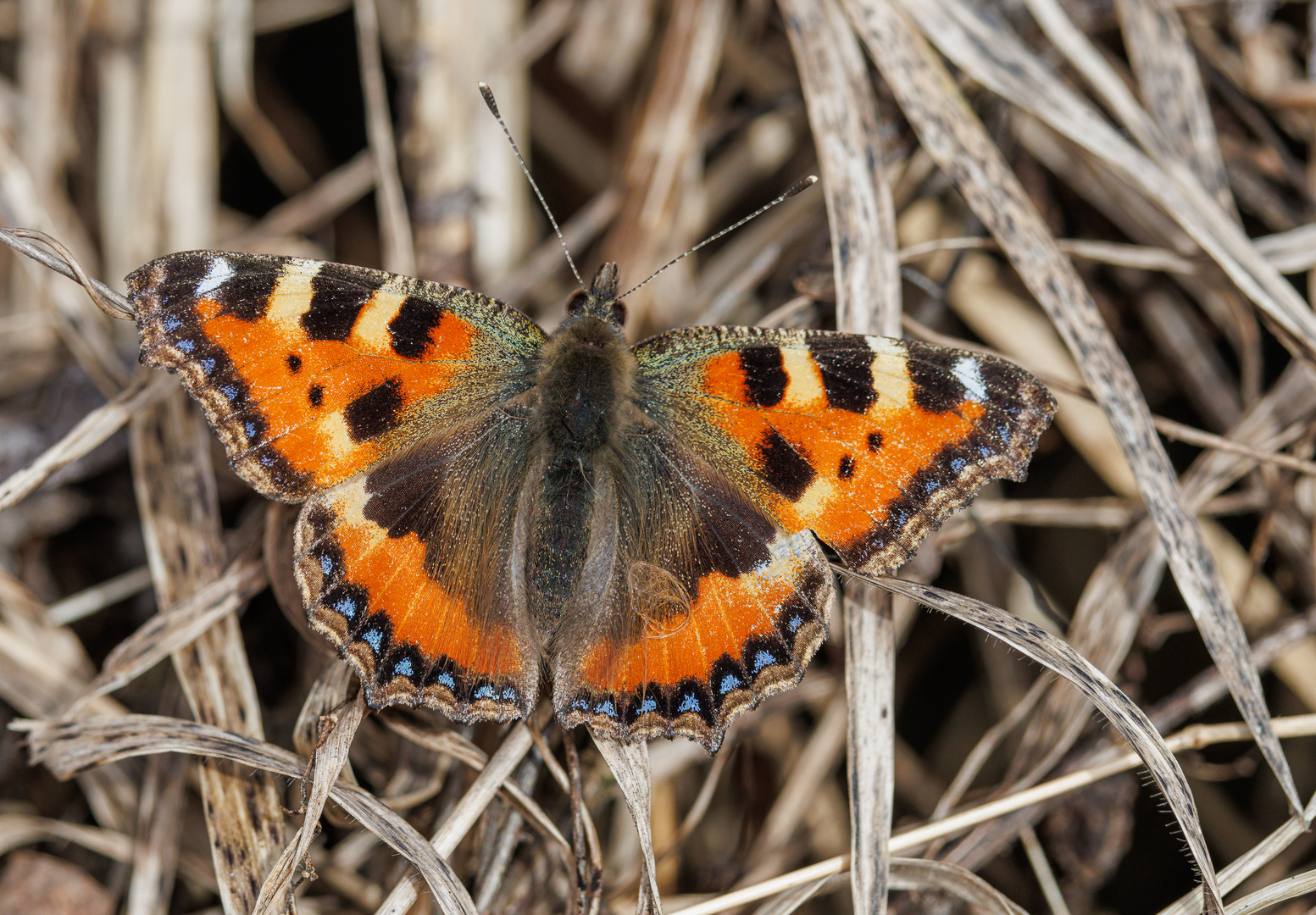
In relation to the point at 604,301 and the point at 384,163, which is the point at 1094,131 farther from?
the point at 384,163

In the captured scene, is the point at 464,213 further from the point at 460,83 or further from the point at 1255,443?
the point at 1255,443

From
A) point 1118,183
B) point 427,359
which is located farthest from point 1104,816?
point 427,359

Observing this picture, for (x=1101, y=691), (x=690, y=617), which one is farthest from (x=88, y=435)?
(x=1101, y=691)

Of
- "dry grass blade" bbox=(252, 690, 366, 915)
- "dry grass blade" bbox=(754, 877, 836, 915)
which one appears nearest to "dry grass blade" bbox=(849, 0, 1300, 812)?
"dry grass blade" bbox=(754, 877, 836, 915)

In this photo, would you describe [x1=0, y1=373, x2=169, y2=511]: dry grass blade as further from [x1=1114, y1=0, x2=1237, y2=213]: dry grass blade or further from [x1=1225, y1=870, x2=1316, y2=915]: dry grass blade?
[x1=1114, y1=0, x2=1237, y2=213]: dry grass blade

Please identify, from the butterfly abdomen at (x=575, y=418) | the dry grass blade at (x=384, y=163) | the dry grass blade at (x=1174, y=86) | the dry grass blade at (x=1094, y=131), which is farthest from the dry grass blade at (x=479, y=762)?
the dry grass blade at (x=1174, y=86)

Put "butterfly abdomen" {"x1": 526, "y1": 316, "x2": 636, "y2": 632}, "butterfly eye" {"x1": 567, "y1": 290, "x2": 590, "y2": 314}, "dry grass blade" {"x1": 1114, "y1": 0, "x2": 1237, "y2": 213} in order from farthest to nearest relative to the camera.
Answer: "dry grass blade" {"x1": 1114, "y1": 0, "x2": 1237, "y2": 213} < "butterfly eye" {"x1": 567, "y1": 290, "x2": 590, "y2": 314} < "butterfly abdomen" {"x1": 526, "y1": 316, "x2": 636, "y2": 632}
